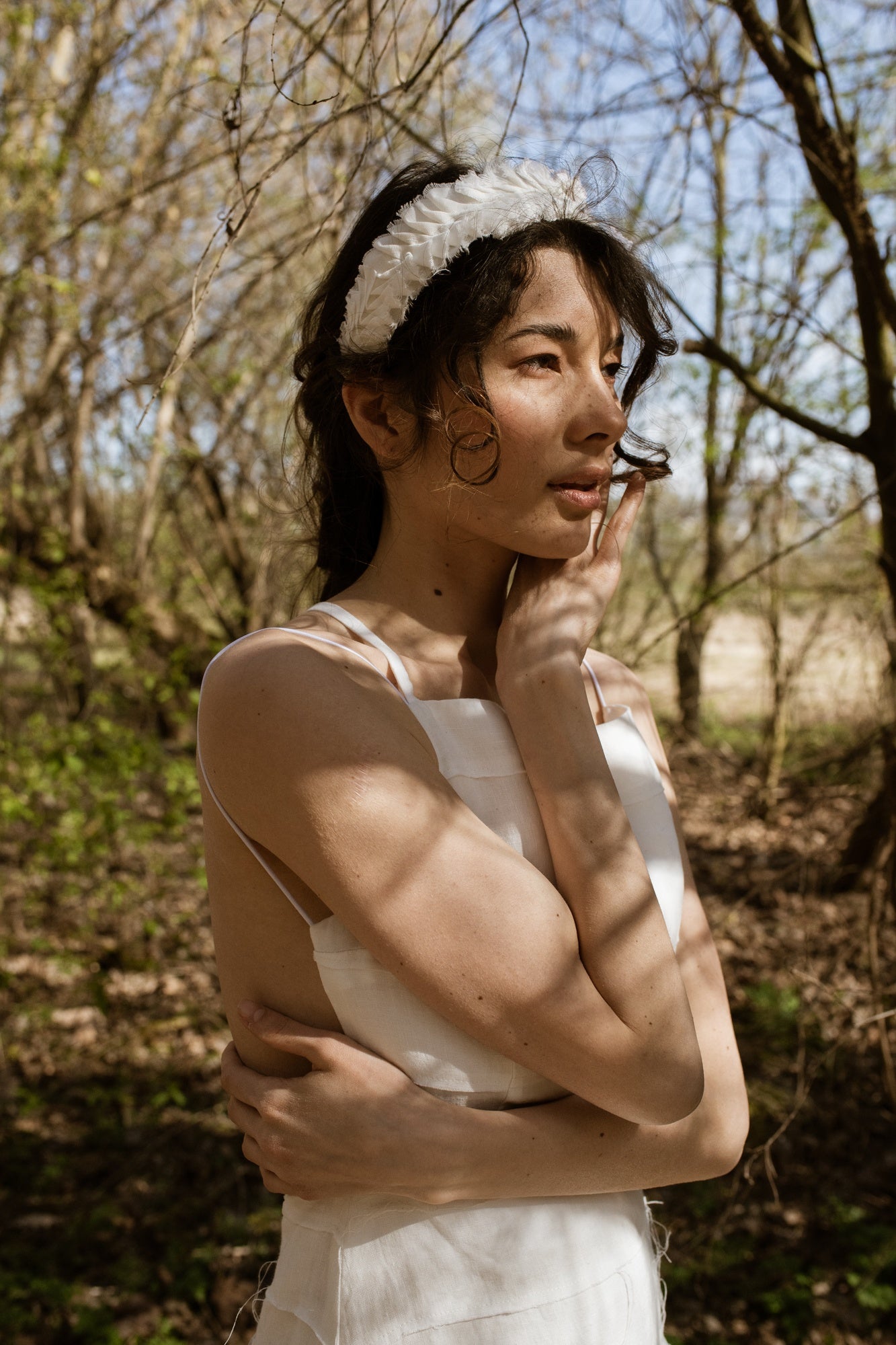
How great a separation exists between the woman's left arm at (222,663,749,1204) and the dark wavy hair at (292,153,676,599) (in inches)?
29.2

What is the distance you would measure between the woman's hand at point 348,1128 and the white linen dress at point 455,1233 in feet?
0.12

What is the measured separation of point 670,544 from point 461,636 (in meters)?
6.54

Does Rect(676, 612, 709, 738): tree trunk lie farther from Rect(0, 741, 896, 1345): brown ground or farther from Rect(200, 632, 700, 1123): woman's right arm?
Rect(200, 632, 700, 1123): woman's right arm

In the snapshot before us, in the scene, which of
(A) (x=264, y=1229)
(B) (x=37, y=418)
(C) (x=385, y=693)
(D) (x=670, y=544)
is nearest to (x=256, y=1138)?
(C) (x=385, y=693)

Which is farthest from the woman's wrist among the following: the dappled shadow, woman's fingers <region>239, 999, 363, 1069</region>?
the dappled shadow

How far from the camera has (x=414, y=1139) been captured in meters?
1.12

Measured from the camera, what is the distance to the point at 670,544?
7734mm

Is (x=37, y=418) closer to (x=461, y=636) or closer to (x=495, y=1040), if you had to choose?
(x=461, y=636)

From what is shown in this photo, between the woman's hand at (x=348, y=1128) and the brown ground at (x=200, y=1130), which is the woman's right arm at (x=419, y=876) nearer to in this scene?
the woman's hand at (x=348, y=1128)

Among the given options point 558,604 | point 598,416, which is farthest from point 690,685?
point 598,416

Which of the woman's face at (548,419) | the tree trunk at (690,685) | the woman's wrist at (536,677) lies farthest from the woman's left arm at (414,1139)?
the tree trunk at (690,685)

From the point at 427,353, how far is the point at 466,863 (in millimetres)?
686

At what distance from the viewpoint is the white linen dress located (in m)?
1.17

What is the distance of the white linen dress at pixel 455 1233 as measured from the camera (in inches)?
45.9
